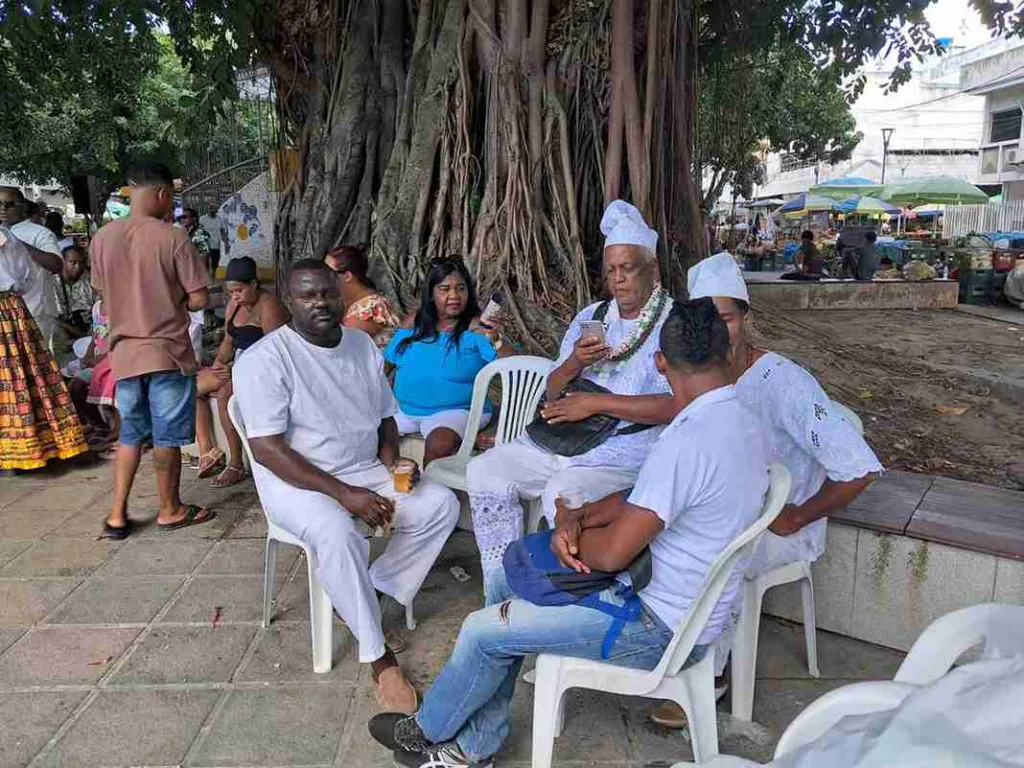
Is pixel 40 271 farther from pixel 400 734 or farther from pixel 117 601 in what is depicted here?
pixel 400 734

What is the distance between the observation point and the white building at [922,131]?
33000 millimetres

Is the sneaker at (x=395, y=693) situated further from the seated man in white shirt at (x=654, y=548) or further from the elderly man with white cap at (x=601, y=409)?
the elderly man with white cap at (x=601, y=409)

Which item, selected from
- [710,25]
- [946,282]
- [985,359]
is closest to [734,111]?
[710,25]

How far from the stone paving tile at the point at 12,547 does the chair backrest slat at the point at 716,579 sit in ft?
9.95

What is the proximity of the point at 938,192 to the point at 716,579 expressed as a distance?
19.1m

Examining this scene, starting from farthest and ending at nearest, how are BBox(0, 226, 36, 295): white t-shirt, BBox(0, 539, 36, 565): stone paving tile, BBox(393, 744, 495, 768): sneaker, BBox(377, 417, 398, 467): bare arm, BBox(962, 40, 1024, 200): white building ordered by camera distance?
BBox(962, 40, 1024, 200): white building → BBox(0, 226, 36, 295): white t-shirt → BBox(0, 539, 36, 565): stone paving tile → BBox(377, 417, 398, 467): bare arm → BBox(393, 744, 495, 768): sneaker

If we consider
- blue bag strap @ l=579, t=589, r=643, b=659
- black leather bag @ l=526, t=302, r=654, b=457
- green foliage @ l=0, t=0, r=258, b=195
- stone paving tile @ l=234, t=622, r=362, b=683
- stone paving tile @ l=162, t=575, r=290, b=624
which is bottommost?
stone paving tile @ l=234, t=622, r=362, b=683

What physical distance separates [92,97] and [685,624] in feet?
56.5

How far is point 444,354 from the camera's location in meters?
3.72

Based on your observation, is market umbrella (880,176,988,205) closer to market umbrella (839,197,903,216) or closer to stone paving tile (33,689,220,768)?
market umbrella (839,197,903,216)

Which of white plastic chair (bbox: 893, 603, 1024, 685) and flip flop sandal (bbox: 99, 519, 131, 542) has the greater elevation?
white plastic chair (bbox: 893, 603, 1024, 685)

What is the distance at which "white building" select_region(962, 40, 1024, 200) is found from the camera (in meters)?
25.5

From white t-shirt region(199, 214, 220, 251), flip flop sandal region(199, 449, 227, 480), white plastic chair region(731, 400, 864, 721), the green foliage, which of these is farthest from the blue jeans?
white t-shirt region(199, 214, 220, 251)

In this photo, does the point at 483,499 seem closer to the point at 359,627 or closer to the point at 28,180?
the point at 359,627
